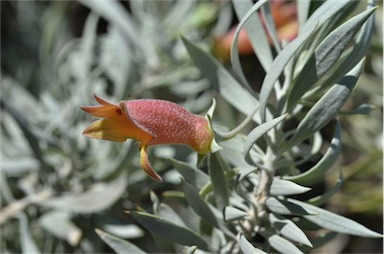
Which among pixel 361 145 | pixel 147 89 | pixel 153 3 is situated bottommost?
pixel 361 145

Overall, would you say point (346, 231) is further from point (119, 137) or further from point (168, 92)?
point (168, 92)

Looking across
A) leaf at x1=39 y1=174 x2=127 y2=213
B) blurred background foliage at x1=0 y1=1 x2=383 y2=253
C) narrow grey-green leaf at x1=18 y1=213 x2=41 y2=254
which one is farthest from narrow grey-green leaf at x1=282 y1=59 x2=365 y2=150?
narrow grey-green leaf at x1=18 y1=213 x2=41 y2=254

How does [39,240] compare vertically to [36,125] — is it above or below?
below

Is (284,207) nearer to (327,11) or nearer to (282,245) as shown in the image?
(282,245)

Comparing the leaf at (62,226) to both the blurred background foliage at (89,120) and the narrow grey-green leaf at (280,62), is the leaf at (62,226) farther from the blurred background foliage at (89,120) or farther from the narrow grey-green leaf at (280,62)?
the narrow grey-green leaf at (280,62)

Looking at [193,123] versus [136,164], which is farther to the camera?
[136,164]

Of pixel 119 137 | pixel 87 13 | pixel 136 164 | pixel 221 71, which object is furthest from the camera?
pixel 87 13

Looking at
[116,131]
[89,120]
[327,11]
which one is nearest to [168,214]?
[116,131]

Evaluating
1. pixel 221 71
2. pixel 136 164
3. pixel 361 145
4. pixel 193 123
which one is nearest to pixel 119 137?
pixel 193 123
